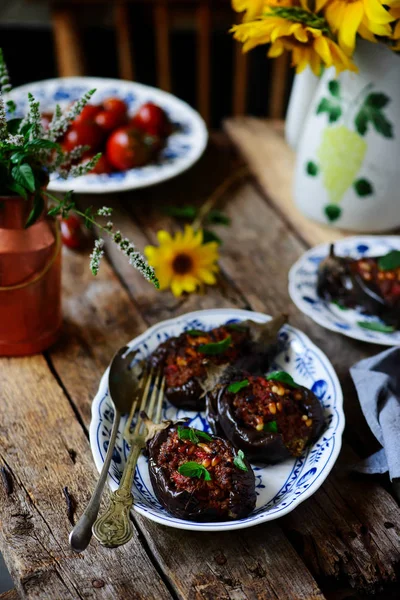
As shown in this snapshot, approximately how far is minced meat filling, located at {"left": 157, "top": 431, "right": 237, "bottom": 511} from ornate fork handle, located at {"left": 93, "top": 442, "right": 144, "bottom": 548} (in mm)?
58

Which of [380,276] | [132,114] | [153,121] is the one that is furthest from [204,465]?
[132,114]

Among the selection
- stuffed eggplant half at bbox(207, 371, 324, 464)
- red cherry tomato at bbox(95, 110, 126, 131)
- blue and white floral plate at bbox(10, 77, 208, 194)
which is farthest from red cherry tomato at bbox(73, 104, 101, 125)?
stuffed eggplant half at bbox(207, 371, 324, 464)

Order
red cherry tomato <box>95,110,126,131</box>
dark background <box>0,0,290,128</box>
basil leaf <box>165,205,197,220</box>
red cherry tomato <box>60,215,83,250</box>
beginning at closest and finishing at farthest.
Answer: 1. red cherry tomato <box>60,215,83,250</box>
2. basil leaf <box>165,205,197,220</box>
3. red cherry tomato <box>95,110,126,131</box>
4. dark background <box>0,0,290,128</box>

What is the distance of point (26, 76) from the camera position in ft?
9.93

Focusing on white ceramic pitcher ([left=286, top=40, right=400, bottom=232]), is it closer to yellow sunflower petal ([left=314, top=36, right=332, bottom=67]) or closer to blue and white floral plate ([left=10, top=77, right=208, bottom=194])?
yellow sunflower petal ([left=314, top=36, right=332, bottom=67])

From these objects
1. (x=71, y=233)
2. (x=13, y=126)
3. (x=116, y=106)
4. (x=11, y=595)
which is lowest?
(x=11, y=595)

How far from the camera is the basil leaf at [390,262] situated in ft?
4.08

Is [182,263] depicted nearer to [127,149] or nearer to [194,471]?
[127,149]

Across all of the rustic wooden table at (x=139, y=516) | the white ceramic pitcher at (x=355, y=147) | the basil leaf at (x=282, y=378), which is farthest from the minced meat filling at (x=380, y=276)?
the basil leaf at (x=282, y=378)

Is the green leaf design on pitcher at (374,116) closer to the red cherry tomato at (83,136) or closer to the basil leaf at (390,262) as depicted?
the basil leaf at (390,262)

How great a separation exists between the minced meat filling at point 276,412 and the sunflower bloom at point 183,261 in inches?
15.2

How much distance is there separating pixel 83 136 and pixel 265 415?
911 mm

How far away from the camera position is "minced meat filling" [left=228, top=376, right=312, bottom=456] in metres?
0.98

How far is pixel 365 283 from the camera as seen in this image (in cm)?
126
